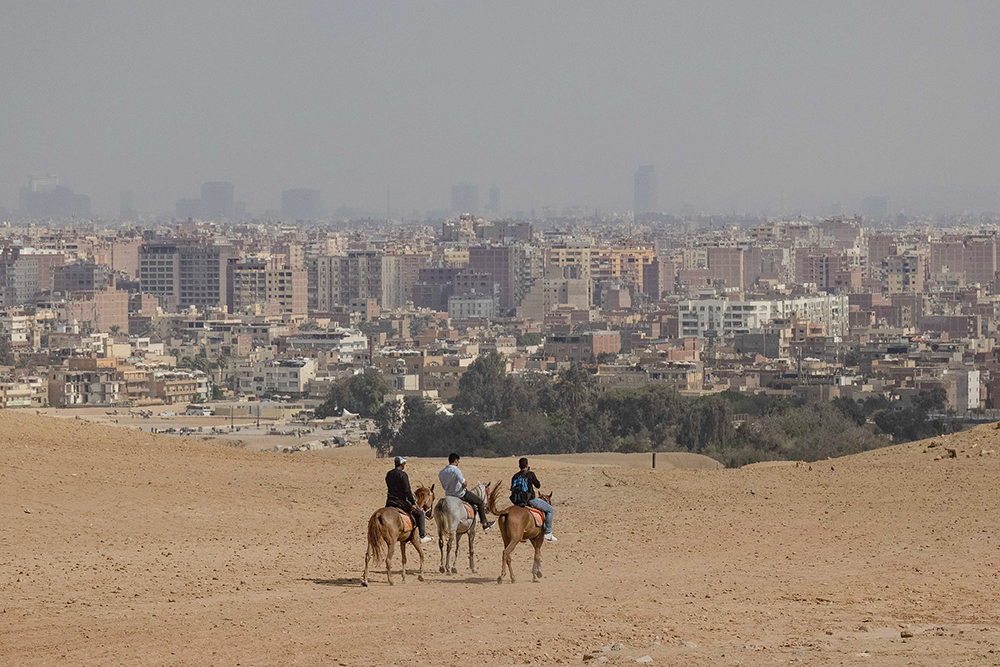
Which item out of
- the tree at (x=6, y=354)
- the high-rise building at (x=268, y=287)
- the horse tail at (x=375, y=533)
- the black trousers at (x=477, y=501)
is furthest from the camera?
the high-rise building at (x=268, y=287)

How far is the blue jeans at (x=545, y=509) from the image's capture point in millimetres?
15328

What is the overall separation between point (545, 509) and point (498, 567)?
3.08ft

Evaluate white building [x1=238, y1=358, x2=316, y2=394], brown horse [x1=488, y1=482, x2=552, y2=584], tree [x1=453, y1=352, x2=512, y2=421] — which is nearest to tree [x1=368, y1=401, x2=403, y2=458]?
tree [x1=453, y1=352, x2=512, y2=421]

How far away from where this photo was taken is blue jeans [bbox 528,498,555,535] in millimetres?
15328

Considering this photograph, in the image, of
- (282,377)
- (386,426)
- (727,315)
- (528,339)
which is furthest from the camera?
(528,339)

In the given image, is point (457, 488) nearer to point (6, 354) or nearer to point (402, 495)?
point (402, 495)

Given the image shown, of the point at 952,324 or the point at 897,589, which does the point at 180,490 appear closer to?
the point at 897,589

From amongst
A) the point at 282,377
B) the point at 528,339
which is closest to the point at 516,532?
the point at 282,377

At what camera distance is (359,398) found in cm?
9162

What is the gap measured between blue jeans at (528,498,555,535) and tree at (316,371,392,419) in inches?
2939

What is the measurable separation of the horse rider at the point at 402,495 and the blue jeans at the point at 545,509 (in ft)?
2.76

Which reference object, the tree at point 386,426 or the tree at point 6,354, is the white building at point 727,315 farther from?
the tree at point 386,426

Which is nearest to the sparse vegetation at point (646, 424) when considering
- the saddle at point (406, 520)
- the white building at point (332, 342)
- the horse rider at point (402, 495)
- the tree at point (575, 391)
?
the tree at point (575, 391)

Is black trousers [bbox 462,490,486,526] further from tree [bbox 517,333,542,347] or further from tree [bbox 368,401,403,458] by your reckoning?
tree [bbox 517,333,542,347]
